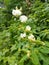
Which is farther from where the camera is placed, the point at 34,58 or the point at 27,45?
the point at 27,45

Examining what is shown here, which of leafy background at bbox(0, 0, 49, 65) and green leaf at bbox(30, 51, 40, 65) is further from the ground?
green leaf at bbox(30, 51, 40, 65)

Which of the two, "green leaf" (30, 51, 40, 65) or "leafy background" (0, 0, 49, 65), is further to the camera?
"leafy background" (0, 0, 49, 65)

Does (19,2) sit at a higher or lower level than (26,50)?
lower

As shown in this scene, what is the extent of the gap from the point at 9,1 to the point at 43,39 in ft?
9.71

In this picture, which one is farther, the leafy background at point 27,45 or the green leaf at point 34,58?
the leafy background at point 27,45

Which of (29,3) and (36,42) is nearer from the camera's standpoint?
(36,42)

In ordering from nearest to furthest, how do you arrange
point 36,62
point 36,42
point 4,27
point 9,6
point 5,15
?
point 36,62 < point 36,42 < point 4,27 < point 5,15 < point 9,6

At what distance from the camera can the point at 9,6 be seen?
5750mm

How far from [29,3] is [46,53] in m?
3.12

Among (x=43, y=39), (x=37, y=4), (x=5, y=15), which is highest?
(x=43, y=39)

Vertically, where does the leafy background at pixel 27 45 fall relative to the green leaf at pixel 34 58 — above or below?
below

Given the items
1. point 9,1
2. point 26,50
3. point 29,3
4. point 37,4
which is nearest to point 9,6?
point 9,1

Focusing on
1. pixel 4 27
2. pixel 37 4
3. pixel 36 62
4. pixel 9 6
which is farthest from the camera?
pixel 9 6

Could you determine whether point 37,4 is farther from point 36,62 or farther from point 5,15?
point 36,62
